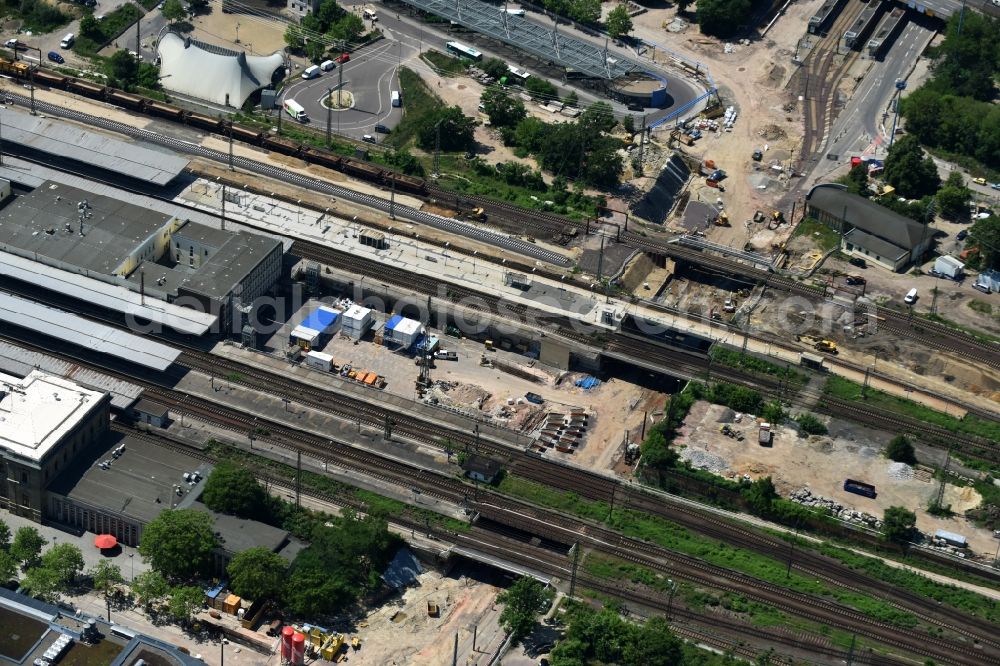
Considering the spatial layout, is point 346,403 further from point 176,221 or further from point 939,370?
point 939,370

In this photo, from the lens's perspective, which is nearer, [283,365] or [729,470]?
[729,470]

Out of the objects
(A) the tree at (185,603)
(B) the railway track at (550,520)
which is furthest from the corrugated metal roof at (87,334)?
(A) the tree at (185,603)

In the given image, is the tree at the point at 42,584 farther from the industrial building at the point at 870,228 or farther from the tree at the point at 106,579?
the industrial building at the point at 870,228

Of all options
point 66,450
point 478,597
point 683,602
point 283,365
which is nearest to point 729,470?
point 683,602

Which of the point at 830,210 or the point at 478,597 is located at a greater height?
the point at 830,210

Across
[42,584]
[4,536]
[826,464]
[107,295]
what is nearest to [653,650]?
[826,464]

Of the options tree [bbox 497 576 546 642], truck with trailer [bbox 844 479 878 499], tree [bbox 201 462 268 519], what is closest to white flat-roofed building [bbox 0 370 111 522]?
tree [bbox 201 462 268 519]

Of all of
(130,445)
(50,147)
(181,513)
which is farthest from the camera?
(50,147)
